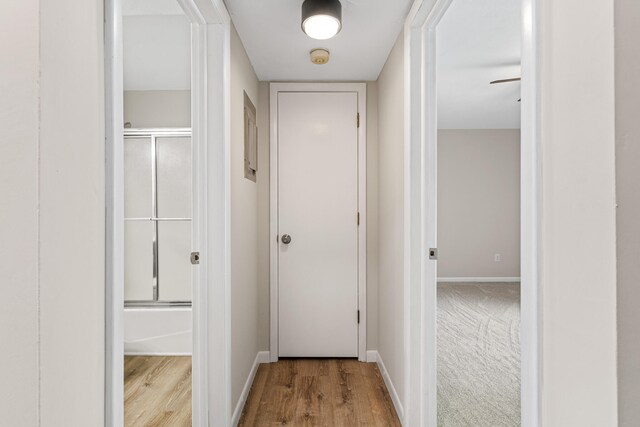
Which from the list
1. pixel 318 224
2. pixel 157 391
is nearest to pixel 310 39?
pixel 318 224

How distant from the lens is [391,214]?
95.3 inches

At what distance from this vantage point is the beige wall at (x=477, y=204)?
19.3 feet

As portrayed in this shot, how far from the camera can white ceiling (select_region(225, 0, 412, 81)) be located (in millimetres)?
1927

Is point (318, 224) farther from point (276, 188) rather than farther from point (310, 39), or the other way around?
point (310, 39)

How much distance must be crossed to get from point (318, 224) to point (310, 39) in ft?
4.56

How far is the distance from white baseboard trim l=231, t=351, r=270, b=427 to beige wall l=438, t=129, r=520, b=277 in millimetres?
3737

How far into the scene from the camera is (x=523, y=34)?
87cm

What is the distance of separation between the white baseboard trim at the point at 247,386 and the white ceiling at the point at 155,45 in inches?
86.2

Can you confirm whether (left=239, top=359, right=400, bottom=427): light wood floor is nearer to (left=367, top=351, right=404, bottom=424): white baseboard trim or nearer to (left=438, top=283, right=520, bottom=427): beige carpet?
(left=367, top=351, right=404, bottom=424): white baseboard trim

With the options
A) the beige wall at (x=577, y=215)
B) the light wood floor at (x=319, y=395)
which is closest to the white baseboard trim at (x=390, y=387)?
the light wood floor at (x=319, y=395)

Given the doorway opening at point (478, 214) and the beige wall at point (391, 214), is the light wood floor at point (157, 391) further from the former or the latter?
the doorway opening at point (478, 214)
